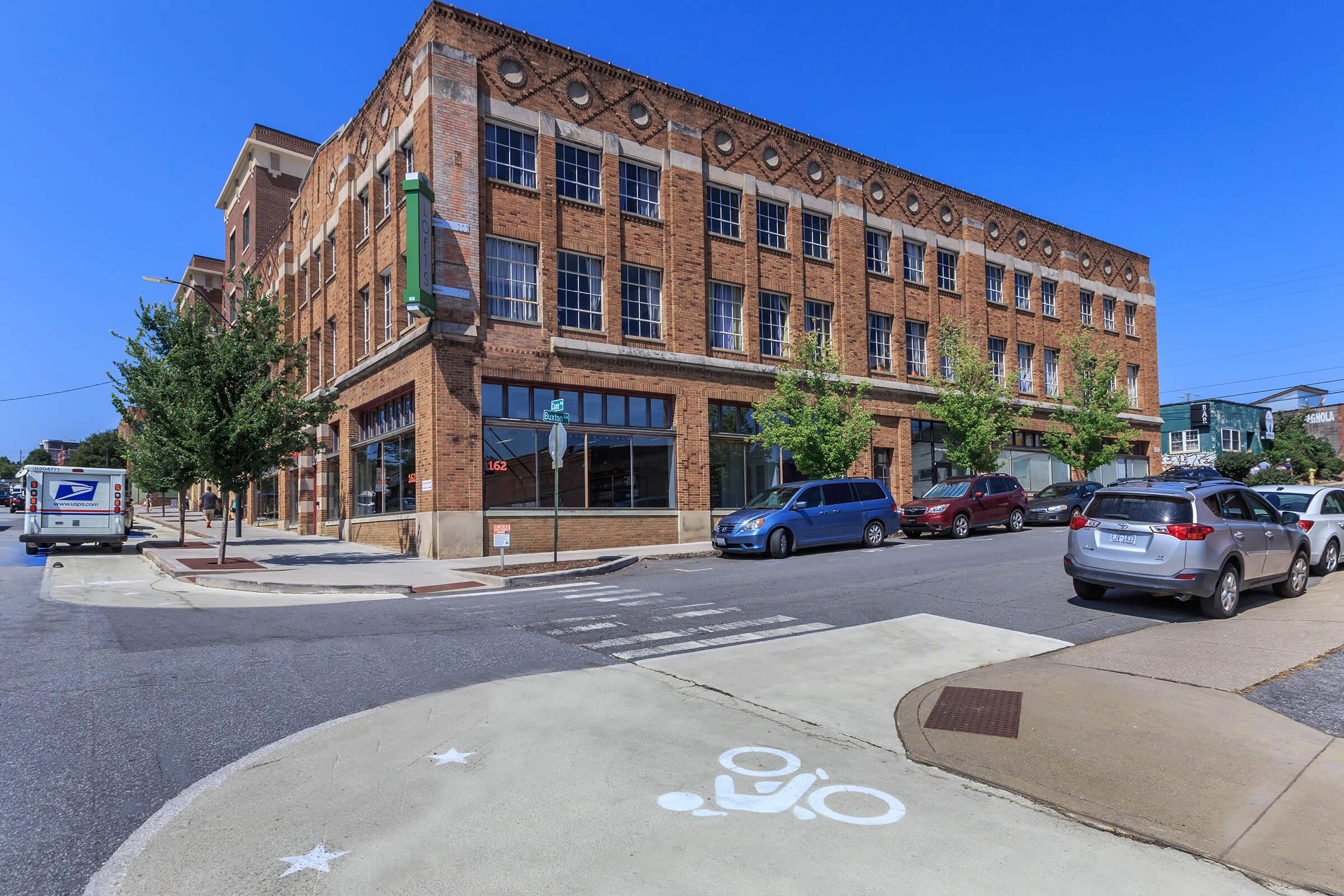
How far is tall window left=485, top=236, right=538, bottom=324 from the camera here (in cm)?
2008

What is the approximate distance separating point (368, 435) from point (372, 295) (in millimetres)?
4237

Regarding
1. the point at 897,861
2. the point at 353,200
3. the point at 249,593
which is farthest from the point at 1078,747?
the point at 353,200

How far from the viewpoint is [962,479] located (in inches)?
927

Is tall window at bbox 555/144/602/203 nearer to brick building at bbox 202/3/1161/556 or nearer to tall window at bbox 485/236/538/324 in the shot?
brick building at bbox 202/3/1161/556

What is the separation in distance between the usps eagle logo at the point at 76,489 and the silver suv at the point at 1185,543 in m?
24.2

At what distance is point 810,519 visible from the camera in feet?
59.8

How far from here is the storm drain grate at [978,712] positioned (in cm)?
558

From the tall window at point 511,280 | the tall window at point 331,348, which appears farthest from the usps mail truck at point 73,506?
the tall window at point 511,280

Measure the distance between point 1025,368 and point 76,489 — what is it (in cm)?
3446

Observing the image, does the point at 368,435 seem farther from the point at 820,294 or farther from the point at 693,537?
the point at 820,294

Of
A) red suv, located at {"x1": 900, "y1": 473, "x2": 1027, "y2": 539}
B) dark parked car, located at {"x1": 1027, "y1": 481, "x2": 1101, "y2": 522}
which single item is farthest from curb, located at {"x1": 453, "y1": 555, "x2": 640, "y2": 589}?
dark parked car, located at {"x1": 1027, "y1": 481, "x2": 1101, "y2": 522}

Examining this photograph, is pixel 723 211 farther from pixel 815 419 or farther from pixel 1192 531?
pixel 1192 531

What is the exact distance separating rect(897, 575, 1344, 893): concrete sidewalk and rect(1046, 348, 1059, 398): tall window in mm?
29977

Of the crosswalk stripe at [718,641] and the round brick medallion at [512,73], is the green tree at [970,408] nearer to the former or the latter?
the round brick medallion at [512,73]
